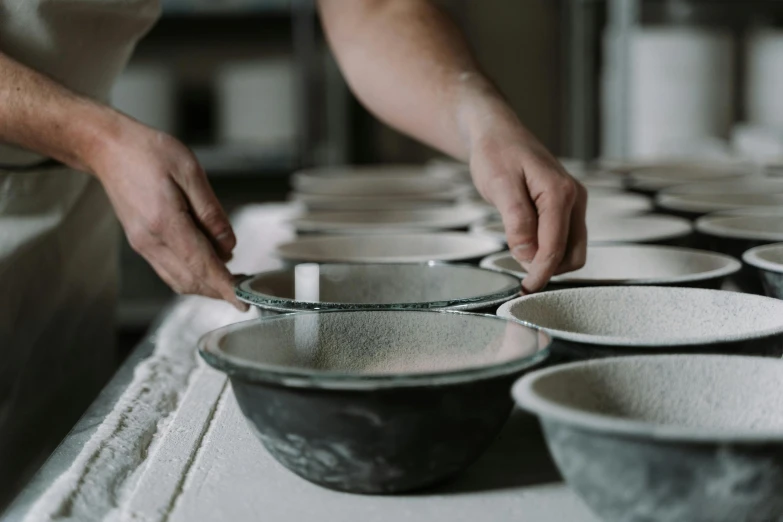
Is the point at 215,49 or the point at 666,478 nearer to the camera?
the point at 666,478

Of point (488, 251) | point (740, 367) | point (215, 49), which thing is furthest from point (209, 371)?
point (215, 49)

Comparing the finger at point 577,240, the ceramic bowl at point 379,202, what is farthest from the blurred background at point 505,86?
the finger at point 577,240

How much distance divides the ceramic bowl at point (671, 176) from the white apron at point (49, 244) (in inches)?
29.2

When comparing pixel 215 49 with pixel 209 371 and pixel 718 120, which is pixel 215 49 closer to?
pixel 718 120

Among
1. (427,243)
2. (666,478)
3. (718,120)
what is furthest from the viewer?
(718,120)

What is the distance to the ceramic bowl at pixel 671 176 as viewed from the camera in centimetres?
137

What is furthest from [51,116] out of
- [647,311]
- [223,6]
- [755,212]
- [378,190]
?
[223,6]

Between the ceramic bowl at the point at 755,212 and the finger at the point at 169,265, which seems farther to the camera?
the ceramic bowl at the point at 755,212

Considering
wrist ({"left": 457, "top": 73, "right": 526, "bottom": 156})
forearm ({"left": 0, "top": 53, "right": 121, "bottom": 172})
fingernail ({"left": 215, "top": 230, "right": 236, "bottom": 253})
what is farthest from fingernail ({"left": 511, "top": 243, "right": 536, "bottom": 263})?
forearm ({"left": 0, "top": 53, "right": 121, "bottom": 172})

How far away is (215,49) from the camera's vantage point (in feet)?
9.61

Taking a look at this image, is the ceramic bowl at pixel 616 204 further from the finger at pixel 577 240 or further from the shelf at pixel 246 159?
the shelf at pixel 246 159

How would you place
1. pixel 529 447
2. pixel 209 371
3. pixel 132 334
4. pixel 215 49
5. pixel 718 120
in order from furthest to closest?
pixel 215 49, pixel 132 334, pixel 718 120, pixel 209 371, pixel 529 447

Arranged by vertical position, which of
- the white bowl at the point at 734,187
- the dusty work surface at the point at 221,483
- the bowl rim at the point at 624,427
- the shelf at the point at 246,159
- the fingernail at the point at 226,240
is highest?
the fingernail at the point at 226,240

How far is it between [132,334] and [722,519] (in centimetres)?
250
